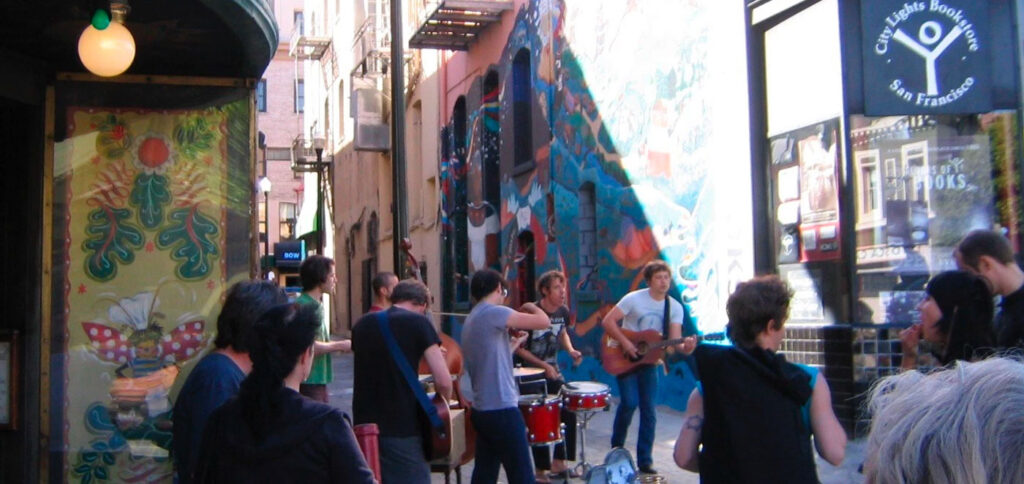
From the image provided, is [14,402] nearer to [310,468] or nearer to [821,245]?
[310,468]

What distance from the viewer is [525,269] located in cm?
1950

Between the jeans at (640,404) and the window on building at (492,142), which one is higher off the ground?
the window on building at (492,142)

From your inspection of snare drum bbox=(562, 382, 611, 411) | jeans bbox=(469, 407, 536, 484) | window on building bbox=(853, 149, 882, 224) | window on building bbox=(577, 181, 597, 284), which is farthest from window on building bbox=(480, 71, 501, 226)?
jeans bbox=(469, 407, 536, 484)

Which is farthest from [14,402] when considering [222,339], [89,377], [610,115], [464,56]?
[464,56]

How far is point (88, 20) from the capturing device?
247 inches

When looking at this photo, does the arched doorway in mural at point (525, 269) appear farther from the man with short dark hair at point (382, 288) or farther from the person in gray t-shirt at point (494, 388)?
the person in gray t-shirt at point (494, 388)

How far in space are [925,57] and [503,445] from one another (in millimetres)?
5425

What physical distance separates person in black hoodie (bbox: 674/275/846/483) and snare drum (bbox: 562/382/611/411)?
4441 mm

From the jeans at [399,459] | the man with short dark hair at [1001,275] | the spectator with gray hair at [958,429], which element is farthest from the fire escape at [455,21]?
the spectator with gray hair at [958,429]

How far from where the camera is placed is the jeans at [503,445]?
7035 mm

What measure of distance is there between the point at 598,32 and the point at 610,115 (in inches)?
48.6

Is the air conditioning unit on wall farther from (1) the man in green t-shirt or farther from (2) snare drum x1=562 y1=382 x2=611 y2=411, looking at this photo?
(1) the man in green t-shirt

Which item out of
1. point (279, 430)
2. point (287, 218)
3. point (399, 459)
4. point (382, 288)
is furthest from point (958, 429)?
point (287, 218)

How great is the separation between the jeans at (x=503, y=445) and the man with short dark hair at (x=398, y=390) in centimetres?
108
